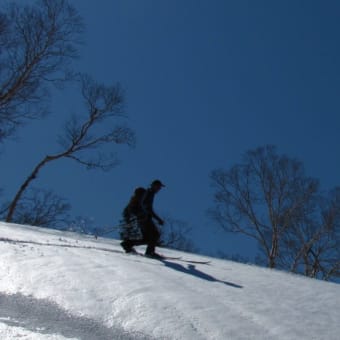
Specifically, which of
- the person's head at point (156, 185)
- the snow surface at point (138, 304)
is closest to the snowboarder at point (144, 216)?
the person's head at point (156, 185)

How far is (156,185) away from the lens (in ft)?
21.3

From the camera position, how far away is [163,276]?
4.66 m

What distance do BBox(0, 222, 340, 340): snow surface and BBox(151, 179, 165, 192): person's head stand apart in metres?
1.65

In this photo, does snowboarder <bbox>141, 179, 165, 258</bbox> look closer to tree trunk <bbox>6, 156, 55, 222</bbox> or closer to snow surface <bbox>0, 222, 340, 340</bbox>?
snow surface <bbox>0, 222, 340, 340</bbox>

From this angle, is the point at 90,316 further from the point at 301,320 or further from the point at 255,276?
the point at 255,276

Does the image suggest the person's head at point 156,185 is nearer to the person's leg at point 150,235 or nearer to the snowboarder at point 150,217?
the snowboarder at point 150,217

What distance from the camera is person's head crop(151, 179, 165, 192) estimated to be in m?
6.49

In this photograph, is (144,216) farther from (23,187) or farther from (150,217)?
(23,187)

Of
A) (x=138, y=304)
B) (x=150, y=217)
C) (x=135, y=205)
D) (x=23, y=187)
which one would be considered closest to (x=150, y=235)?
(x=150, y=217)

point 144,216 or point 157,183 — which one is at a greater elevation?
point 157,183

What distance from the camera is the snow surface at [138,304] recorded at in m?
2.94

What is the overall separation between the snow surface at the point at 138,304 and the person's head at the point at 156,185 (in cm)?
165

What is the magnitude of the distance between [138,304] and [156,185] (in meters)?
3.27

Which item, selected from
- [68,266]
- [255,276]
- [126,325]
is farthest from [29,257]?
[255,276]
